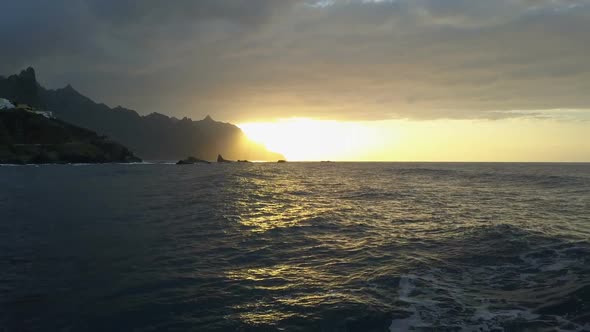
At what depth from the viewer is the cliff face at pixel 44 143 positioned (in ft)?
498

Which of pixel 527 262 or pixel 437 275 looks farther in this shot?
pixel 527 262

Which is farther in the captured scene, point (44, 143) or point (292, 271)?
point (44, 143)

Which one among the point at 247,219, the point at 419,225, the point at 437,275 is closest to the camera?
the point at 437,275

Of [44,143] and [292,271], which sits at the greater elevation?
[44,143]

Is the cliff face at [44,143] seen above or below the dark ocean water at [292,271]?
above

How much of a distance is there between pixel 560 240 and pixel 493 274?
9211 mm

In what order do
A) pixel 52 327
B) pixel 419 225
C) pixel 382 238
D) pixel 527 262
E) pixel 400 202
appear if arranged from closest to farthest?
pixel 52 327 < pixel 527 262 < pixel 382 238 < pixel 419 225 < pixel 400 202

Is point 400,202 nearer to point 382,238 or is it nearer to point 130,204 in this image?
point 382,238

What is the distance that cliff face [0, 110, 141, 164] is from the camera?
151750 mm

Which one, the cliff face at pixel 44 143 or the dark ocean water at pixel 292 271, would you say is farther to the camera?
the cliff face at pixel 44 143

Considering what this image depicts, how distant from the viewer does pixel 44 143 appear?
589 ft

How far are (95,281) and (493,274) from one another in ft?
60.8

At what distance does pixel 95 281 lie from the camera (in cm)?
1547

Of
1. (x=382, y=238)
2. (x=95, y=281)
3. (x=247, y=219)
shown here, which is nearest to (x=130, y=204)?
(x=247, y=219)
